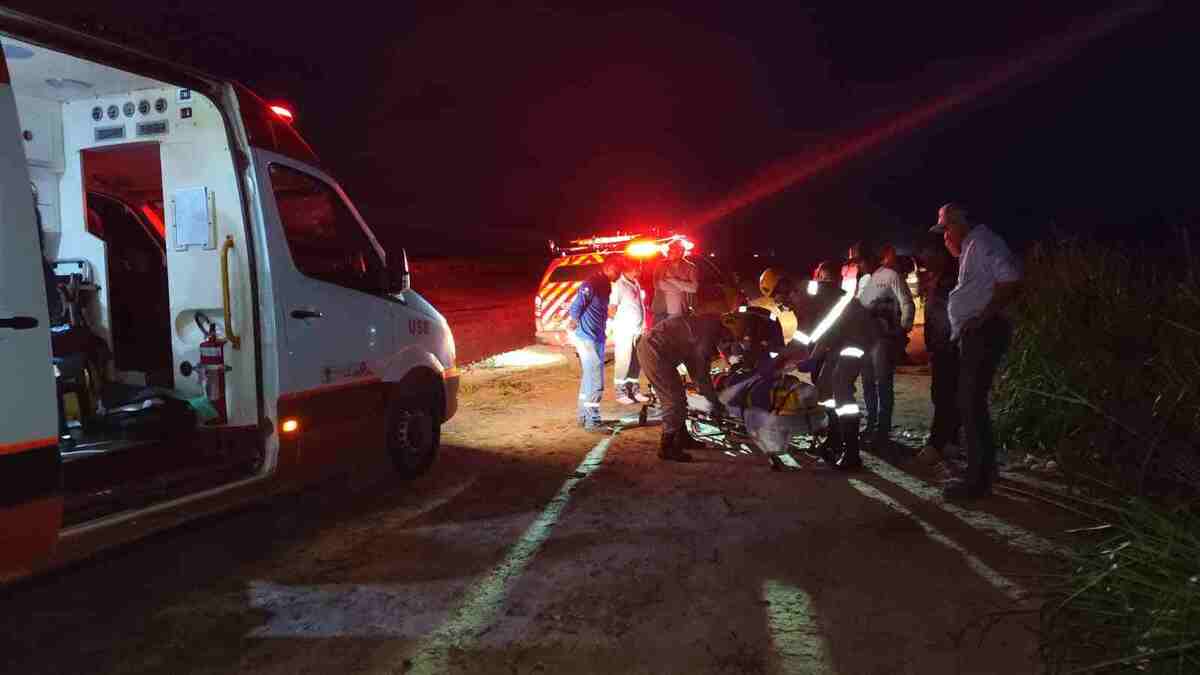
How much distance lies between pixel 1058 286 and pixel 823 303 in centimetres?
Answer: 291

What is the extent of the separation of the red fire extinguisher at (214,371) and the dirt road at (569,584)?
83cm

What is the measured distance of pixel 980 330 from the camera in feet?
17.1

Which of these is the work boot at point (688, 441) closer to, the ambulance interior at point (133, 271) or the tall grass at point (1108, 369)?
the tall grass at point (1108, 369)

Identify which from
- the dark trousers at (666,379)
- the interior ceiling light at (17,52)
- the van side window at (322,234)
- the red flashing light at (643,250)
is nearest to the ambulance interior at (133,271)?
the interior ceiling light at (17,52)

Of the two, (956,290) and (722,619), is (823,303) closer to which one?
(956,290)

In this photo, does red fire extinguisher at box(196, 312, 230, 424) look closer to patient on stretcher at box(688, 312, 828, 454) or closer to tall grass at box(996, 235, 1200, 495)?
patient on stretcher at box(688, 312, 828, 454)

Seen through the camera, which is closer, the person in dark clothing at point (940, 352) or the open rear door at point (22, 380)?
the open rear door at point (22, 380)

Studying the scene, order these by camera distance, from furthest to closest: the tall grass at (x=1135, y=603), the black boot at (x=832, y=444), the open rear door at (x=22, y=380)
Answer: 1. the black boot at (x=832, y=444)
2. the open rear door at (x=22, y=380)
3. the tall grass at (x=1135, y=603)

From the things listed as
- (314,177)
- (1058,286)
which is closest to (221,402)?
(314,177)

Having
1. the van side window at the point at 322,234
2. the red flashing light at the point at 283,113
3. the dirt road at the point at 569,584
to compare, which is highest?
the red flashing light at the point at 283,113

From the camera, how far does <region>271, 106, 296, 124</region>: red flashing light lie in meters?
5.19

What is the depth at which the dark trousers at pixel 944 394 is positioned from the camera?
6.25 m

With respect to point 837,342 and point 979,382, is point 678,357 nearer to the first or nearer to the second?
point 837,342

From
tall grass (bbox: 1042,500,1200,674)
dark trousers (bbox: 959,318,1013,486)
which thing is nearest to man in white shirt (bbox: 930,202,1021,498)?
dark trousers (bbox: 959,318,1013,486)
